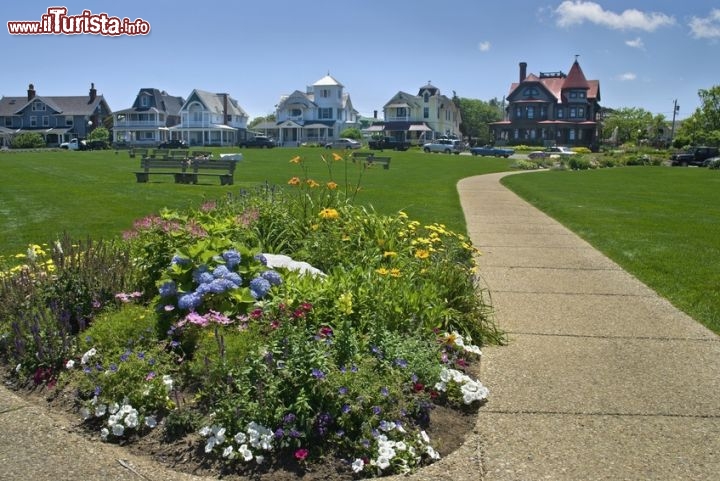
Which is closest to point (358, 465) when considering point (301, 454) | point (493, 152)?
point (301, 454)

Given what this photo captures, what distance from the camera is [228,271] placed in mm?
5309

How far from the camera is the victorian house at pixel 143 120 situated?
322ft

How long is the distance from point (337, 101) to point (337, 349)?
92280mm

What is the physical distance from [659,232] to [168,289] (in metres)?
11.3

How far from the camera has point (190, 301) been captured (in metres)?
5.05

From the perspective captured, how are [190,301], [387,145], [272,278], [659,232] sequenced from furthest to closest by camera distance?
[387,145] < [659,232] < [272,278] < [190,301]

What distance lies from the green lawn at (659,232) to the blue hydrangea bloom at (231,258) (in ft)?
14.9

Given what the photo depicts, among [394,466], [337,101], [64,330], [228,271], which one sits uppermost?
[337,101]

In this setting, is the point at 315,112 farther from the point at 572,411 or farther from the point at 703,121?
the point at 572,411

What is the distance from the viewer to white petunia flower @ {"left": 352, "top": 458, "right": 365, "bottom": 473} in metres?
3.82

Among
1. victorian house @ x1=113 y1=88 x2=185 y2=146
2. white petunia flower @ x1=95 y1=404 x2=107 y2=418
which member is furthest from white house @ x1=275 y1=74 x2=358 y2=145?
white petunia flower @ x1=95 y1=404 x2=107 y2=418

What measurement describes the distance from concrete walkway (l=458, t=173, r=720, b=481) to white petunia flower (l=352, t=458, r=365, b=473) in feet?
2.26

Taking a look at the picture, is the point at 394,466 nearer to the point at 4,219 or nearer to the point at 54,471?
the point at 54,471

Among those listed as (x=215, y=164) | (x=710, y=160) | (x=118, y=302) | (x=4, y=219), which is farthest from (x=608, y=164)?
(x=118, y=302)
